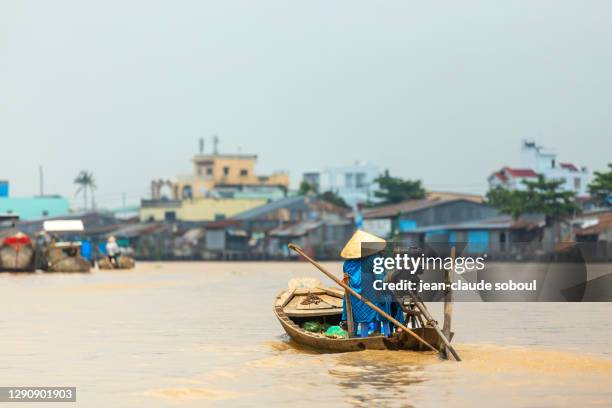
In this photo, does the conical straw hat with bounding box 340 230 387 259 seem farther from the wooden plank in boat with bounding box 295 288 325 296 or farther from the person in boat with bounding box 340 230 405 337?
the wooden plank in boat with bounding box 295 288 325 296

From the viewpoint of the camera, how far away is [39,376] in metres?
17.0

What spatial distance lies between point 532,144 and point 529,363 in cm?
7561

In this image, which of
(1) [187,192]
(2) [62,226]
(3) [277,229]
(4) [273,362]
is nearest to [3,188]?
(2) [62,226]

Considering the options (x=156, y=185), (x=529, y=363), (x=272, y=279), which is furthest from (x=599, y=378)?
(x=156, y=185)

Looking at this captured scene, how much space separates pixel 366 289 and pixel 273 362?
5.84ft

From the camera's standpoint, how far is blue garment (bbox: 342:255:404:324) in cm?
1805

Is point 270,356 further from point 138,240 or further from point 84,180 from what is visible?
point 84,180

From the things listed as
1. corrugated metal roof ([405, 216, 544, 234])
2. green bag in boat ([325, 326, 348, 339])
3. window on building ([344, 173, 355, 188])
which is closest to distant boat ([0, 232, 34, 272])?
corrugated metal roof ([405, 216, 544, 234])

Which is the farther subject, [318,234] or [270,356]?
[318,234]

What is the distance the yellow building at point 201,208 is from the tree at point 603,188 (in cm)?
3293

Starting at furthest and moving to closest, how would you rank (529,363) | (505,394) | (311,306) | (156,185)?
1. (156,185)
2. (311,306)
3. (529,363)
4. (505,394)

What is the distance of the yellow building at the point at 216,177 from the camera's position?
110 meters

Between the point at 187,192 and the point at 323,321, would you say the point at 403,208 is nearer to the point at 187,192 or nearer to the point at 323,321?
the point at 187,192

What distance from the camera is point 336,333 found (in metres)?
19.1
